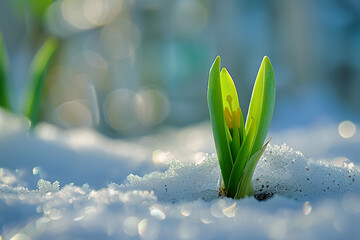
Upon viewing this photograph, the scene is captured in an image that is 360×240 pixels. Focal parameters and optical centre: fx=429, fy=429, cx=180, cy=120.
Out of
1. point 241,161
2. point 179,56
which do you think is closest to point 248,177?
point 241,161

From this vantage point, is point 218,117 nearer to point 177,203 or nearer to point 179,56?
point 177,203

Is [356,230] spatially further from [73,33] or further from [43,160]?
[73,33]

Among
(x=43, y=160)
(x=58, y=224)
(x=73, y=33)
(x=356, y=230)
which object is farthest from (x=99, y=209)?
(x=73, y=33)

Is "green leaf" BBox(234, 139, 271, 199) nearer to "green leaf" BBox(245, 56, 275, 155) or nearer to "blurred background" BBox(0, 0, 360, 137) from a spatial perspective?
"green leaf" BBox(245, 56, 275, 155)

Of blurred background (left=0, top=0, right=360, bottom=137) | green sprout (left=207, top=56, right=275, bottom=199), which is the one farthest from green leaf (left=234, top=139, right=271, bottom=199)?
blurred background (left=0, top=0, right=360, bottom=137)

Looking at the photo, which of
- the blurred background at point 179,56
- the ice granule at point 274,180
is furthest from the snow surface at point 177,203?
the blurred background at point 179,56

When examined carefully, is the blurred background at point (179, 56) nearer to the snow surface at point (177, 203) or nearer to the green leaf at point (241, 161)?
the snow surface at point (177, 203)
